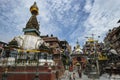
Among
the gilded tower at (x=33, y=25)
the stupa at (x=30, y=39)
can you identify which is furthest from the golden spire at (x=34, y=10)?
the stupa at (x=30, y=39)

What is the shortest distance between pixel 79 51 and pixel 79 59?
4340 mm

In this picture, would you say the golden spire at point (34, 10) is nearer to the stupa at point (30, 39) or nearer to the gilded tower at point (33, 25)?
the gilded tower at point (33, 25)

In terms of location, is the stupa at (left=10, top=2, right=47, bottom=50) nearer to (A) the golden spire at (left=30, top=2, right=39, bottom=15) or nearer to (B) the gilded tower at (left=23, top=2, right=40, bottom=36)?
(B) the gilded tower at (left=23, top=2, right=40, bottom=36)

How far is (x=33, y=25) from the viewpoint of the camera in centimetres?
4297

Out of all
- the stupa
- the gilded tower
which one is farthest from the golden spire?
the stupa

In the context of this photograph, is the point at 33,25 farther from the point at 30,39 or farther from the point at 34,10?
the point at 30,39

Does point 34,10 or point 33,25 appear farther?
point 34,10

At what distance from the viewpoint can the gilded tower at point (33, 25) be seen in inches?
1612

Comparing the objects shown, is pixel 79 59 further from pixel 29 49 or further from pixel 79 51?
pixel 29 49

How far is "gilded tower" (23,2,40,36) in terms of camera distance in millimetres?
40947

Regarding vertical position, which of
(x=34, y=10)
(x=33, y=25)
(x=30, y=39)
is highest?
(x=34, y=10)

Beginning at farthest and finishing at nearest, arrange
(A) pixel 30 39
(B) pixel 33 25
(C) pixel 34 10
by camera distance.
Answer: (C) pixel 34 10, (B) pixel 33 25, (A) pixel 30 39

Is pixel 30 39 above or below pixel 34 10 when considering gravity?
below

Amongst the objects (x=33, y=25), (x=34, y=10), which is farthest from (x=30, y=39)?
(x=34, y=10)
